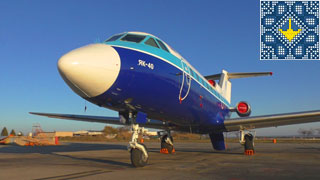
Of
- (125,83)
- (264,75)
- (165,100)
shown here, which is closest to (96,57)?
(125,83)

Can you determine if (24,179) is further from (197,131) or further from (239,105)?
(239,105)

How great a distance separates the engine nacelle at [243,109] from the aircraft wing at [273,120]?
57.7 inches

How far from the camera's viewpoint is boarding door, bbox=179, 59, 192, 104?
36.8ft

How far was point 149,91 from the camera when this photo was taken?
9.16m

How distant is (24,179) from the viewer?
773 centimetres

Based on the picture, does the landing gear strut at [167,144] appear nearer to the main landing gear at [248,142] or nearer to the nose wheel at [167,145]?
the nose wheel at [167,145]

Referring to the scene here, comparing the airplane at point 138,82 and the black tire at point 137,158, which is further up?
the airplane at point 138,82

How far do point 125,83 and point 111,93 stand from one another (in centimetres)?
53

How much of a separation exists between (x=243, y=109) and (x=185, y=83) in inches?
356

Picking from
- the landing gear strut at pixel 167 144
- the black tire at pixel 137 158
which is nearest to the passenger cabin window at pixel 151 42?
the black tire at pixel 137 158

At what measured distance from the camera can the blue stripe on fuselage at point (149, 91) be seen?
8359mm

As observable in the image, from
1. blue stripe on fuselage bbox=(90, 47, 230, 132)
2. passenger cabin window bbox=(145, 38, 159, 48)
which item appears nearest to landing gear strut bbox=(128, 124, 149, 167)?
blue stripe on fuselage bbox=(90, 47, 230, 132)

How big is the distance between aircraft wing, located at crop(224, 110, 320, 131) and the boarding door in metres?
5.66

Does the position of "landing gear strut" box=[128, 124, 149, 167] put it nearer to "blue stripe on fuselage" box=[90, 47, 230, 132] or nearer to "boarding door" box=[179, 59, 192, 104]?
"blue stripe on fuselage" box=[90, 47, 230, 132]
